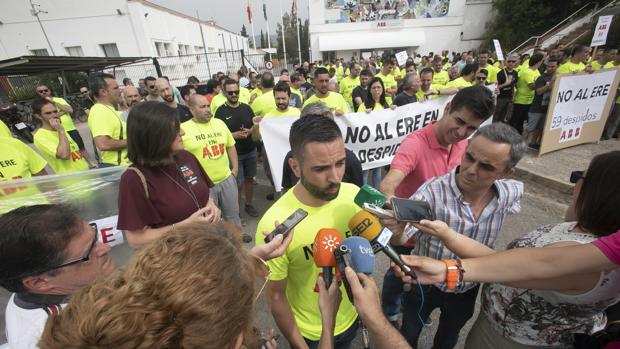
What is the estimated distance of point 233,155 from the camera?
12.8 feet

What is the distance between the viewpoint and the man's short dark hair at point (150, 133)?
1.95m

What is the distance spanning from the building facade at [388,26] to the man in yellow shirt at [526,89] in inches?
1176

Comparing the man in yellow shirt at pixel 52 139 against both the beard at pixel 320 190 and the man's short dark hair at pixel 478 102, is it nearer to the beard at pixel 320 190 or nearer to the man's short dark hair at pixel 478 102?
the beard at pixel 320 190

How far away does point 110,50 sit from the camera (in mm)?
24859

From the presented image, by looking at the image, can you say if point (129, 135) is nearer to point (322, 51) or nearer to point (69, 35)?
point (69, 35)

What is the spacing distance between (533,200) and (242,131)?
16.8 ft

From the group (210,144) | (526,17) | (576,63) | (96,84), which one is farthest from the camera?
(526,17)

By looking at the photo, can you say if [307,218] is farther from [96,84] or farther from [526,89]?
[526,89]

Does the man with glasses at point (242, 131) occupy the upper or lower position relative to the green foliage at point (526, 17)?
lower

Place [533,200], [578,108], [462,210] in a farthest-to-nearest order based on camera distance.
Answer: [578,108], [533,200], [462,210]

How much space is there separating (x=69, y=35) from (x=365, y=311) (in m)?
34.0

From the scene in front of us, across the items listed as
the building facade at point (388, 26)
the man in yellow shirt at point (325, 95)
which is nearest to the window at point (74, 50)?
the building facade at point (388, 26)

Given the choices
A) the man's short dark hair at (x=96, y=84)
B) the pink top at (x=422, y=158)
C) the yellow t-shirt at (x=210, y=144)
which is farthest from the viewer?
the man's short dark hair at (x=96, y=84)

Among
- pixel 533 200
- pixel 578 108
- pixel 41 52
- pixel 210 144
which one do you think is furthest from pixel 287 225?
pixel 41 52
